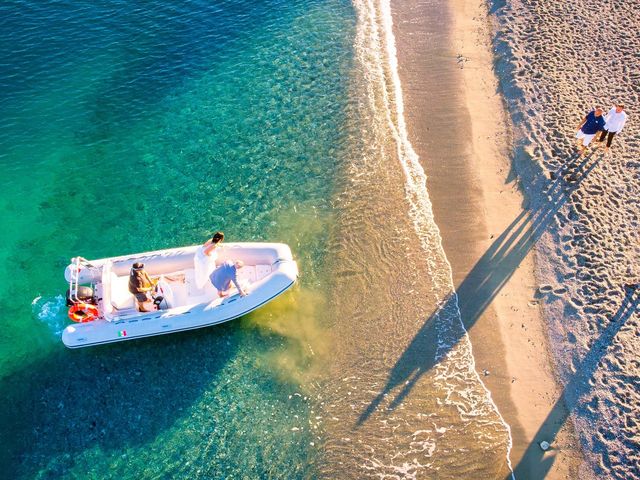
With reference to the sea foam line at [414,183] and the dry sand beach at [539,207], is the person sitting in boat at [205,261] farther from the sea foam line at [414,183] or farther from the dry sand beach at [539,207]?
the dry sand beach at [539,207]

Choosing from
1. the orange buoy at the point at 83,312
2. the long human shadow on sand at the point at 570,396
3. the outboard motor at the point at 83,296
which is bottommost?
the long human shadow on sand at the point at 570,396

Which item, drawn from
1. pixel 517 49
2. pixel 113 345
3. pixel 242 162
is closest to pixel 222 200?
pixel 242 162

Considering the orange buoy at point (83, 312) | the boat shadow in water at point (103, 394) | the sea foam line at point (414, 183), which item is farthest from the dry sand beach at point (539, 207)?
the orange buoy at point (83, 312)

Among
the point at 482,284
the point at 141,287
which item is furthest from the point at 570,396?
the point at 141,287

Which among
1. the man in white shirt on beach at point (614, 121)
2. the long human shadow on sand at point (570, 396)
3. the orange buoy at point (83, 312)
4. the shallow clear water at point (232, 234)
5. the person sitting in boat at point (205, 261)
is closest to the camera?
the long human shadow on sand at point (570, 396)

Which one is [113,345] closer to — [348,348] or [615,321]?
[348,348]

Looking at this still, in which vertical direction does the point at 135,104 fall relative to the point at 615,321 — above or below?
above
